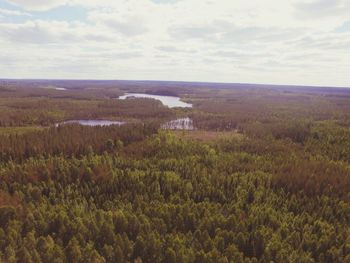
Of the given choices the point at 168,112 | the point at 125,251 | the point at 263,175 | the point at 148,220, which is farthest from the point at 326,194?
the point at 168,112

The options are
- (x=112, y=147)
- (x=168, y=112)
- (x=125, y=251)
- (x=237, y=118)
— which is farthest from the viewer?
(x=168, y=112)

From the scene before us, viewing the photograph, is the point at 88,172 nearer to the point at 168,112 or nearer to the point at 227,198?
the point at 227,198

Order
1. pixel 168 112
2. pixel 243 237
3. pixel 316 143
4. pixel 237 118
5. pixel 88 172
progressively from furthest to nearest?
pixel 168 112 < pixel 237 118 < pixel 316 143 < pixel 88 172 < pixel 243 237

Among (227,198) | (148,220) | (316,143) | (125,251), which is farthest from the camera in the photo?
(316,143)

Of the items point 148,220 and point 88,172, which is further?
point 88,172

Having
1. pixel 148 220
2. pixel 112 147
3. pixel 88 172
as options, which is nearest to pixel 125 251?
pixel 148 220

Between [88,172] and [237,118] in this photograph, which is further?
[237,118]

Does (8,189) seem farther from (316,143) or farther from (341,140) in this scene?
(341,140)

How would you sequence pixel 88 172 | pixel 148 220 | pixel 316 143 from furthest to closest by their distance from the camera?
pixel 316 143 → pixel 88 172 → pixel 148 220

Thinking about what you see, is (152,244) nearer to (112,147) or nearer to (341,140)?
(112,147)
